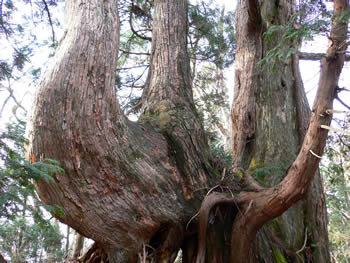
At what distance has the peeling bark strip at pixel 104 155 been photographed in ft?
7.67

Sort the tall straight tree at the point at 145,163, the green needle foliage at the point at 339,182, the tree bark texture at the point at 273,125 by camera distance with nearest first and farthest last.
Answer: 1. the tall straight tree at the point at 145,163
2. the tree bark texture at the point at 273,125
3. the green needle foliage at the point at 339,182

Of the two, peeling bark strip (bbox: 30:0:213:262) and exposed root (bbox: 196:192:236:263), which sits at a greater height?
peeling bark strip (bbox: 30:0:213:262)

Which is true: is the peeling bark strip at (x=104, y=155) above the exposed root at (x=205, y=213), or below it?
above

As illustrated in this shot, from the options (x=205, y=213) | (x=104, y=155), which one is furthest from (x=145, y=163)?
(x=205, y=213)

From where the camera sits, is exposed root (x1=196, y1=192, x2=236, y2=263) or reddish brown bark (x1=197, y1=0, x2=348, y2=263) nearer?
reddish brown bark (x1=197, y1=0, x2=348, y2=263)

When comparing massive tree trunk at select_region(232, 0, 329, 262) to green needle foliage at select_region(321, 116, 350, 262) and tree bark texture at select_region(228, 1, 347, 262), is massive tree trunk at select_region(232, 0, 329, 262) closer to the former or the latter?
tree bark texture at select_region(228, 1, 347, 262)

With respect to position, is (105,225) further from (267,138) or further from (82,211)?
(267,138)

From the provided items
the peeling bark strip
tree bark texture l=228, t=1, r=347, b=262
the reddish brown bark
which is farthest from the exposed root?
tree bark texture l=228, t=1, r=347, b=262

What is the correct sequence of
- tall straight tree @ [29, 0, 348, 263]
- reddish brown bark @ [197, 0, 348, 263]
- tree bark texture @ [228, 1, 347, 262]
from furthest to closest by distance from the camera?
tree bark texture @ [228, 1, 347, 262]
tall straight tree @ [29, 0, 348, 263]
reddish brown bark @ [197, 0, 348, 263]

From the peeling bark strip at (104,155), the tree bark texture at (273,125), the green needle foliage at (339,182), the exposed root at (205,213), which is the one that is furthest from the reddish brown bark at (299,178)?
the green needle foliage at (339,182)

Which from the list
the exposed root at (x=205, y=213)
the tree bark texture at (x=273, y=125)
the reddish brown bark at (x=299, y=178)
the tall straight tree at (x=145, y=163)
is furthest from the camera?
the tree bark texture at (x=273, y=125)

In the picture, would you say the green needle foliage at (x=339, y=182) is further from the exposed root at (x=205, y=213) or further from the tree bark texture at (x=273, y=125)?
the exposed root at (x=205, y=213)

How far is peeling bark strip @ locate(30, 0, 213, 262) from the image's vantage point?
2.34 m

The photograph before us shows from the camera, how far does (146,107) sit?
371 cm
